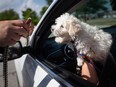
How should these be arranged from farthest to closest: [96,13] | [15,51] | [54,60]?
1. [54,60]
2. [15,51]
3. [96,13]

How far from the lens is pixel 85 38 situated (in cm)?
196

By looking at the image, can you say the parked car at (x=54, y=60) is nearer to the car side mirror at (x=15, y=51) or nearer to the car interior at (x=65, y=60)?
the car interior at (x=65, y=60)

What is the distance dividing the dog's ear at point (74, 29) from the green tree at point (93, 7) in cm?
24

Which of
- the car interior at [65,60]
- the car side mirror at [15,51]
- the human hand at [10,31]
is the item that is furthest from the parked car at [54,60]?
the human hand at [10,31]

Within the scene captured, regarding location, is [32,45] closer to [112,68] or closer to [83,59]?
[83,59]

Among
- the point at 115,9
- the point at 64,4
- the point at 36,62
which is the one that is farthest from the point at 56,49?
the point at 115,9

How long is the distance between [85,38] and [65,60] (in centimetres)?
101

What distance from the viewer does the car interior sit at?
5.06 feet

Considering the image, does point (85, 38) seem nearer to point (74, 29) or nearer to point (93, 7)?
point (74, 29)

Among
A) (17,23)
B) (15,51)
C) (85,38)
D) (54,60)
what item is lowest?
(54,60)

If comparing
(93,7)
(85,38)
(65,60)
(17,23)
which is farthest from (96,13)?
(65,60)

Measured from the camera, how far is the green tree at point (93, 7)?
2.06 meters

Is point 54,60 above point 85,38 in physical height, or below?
below

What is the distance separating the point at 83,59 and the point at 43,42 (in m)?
1.29
